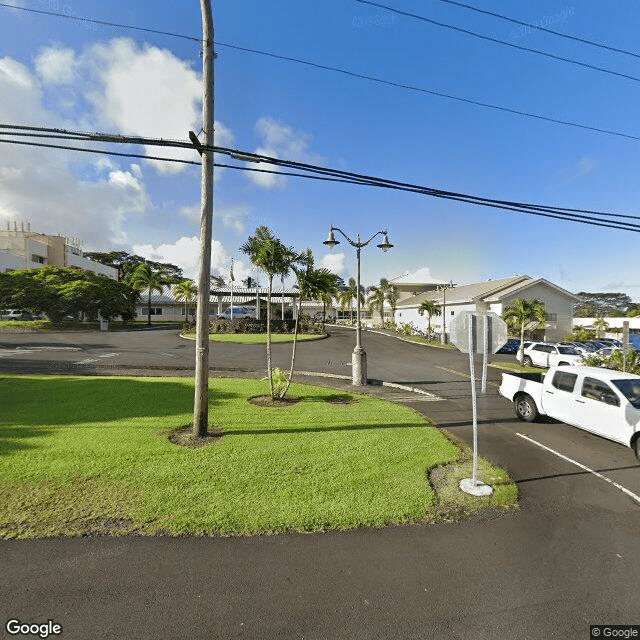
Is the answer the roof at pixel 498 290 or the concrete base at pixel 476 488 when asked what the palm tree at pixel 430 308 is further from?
the concrete base at pixel 476 488

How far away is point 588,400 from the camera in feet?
25.6

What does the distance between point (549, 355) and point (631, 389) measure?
1526cm

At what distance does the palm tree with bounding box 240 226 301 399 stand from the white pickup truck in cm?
737

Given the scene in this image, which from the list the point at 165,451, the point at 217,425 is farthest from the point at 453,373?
the point at 165,451

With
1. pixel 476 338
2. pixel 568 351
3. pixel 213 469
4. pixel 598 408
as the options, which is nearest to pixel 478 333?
pixel 476 338

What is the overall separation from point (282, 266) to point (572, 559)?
29.5 ft

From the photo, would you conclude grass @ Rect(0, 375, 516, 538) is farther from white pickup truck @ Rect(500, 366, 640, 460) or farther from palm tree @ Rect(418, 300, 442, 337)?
palm tree @ Rect(418, 300, 442, 337)

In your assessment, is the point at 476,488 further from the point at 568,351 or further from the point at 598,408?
the point at 568,351

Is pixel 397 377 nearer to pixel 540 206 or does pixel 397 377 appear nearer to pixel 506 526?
pixel 540 206

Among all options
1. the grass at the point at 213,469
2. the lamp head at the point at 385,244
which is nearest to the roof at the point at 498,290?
the lamp head at the point at 385,244

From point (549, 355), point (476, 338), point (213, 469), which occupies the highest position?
point (476, 338)

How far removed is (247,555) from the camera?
3.89 meters

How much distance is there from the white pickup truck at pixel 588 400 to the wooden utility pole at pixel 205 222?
854 cm

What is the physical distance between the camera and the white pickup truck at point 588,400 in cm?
704
